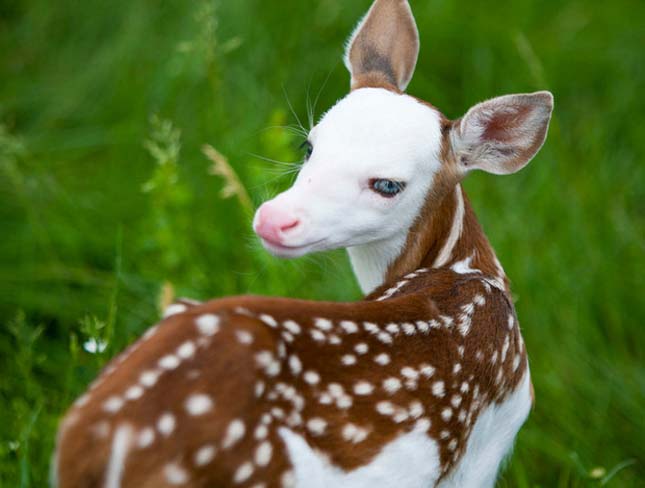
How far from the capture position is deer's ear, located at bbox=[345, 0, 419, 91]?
2.55m

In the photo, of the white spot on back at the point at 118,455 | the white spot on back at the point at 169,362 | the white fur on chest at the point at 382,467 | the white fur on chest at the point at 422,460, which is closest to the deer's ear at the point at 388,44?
the white fur on chest at the point at 422,460

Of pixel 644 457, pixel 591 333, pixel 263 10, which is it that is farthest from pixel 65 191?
pixel 644 457

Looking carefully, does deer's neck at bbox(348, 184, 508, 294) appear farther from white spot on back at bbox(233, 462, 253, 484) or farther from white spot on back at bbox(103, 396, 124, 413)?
white spot on back at bbox(103, 396, 124, 413)

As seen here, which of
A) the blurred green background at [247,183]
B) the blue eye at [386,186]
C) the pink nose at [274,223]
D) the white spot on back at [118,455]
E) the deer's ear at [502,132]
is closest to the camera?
the white spot on back at [118,455]

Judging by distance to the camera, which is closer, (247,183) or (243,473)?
(243,473)

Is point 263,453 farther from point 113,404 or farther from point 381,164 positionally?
point 381,164

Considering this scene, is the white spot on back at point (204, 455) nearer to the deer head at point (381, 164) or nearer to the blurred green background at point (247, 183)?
the deer head at point (381, 164)

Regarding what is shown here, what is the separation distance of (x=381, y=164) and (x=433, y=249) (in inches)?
11.7

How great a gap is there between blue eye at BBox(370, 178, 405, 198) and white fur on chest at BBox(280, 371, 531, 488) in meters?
0.46

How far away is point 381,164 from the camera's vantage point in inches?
84.0

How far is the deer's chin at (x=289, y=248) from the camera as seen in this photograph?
2.04 m

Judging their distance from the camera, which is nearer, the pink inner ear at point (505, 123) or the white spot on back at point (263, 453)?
the white spot on back at point (263, 453)

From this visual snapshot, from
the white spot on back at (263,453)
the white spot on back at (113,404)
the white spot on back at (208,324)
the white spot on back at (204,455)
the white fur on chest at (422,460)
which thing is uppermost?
the white spot on back at (208,324)

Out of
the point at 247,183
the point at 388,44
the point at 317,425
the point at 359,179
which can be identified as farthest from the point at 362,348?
the point at 247,183
